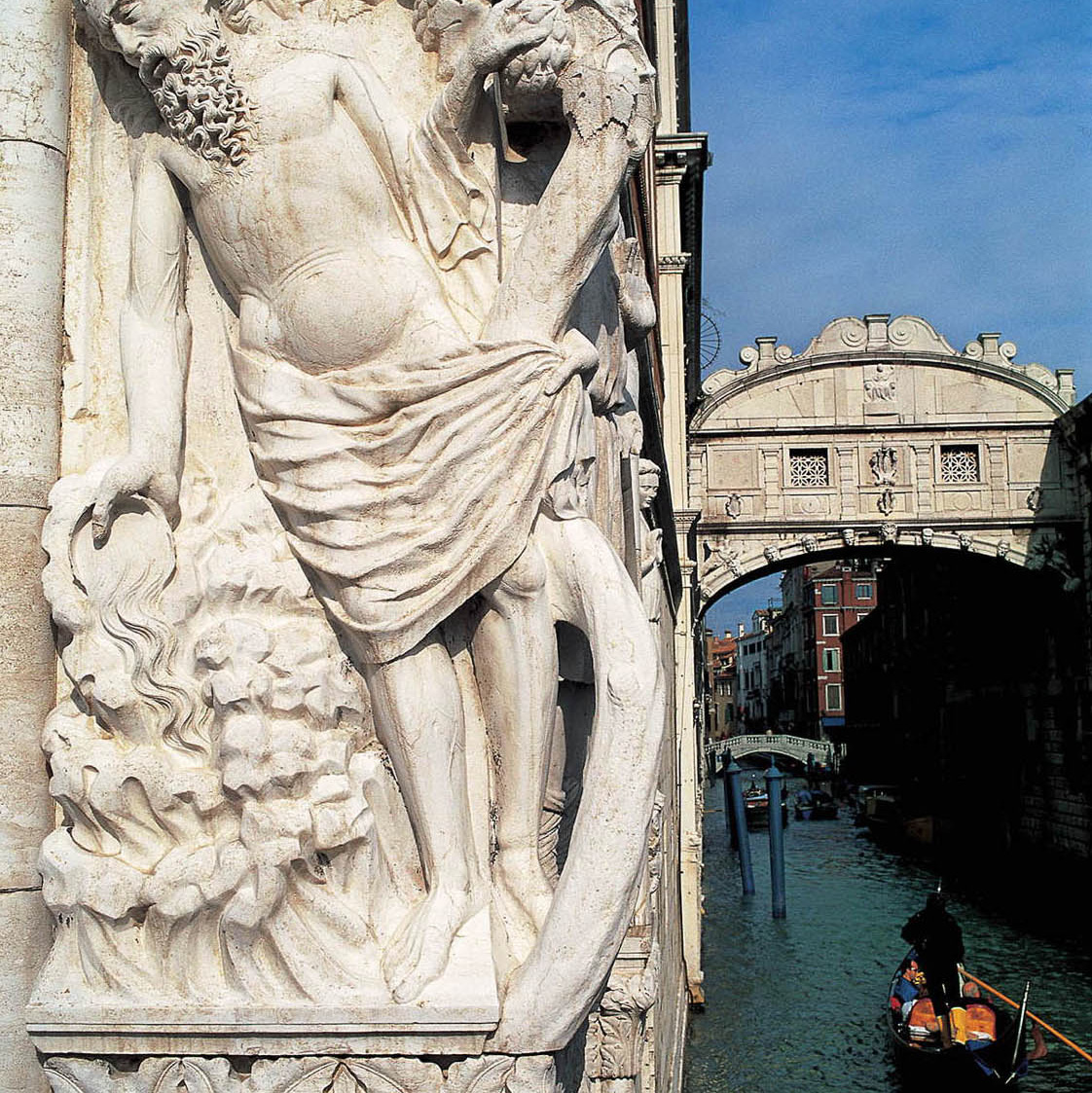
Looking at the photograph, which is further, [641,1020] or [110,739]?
[641,1020]

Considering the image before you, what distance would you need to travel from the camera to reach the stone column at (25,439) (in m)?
2.31

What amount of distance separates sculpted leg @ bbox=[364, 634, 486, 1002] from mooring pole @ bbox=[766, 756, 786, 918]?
19.0 metres

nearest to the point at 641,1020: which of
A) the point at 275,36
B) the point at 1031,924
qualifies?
the point at 275,36

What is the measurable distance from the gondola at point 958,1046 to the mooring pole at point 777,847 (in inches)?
305

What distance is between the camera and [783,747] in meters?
61.3

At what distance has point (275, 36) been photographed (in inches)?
92.4

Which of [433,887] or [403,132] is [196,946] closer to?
[433,887]

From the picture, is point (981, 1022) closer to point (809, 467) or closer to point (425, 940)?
point (809, 467)

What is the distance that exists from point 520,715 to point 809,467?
62.9 ft

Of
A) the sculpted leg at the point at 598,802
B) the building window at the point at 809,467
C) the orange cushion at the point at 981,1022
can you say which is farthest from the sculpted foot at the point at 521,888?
the building window at the point at 809,467

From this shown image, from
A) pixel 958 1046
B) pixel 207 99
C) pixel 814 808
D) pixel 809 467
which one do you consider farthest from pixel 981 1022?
pixel 814 808

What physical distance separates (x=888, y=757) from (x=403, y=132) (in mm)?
48424

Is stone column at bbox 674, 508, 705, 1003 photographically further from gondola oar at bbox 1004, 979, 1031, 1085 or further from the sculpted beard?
the sculpted beard

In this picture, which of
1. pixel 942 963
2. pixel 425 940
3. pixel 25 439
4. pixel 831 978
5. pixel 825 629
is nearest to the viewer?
pixel 425 940
